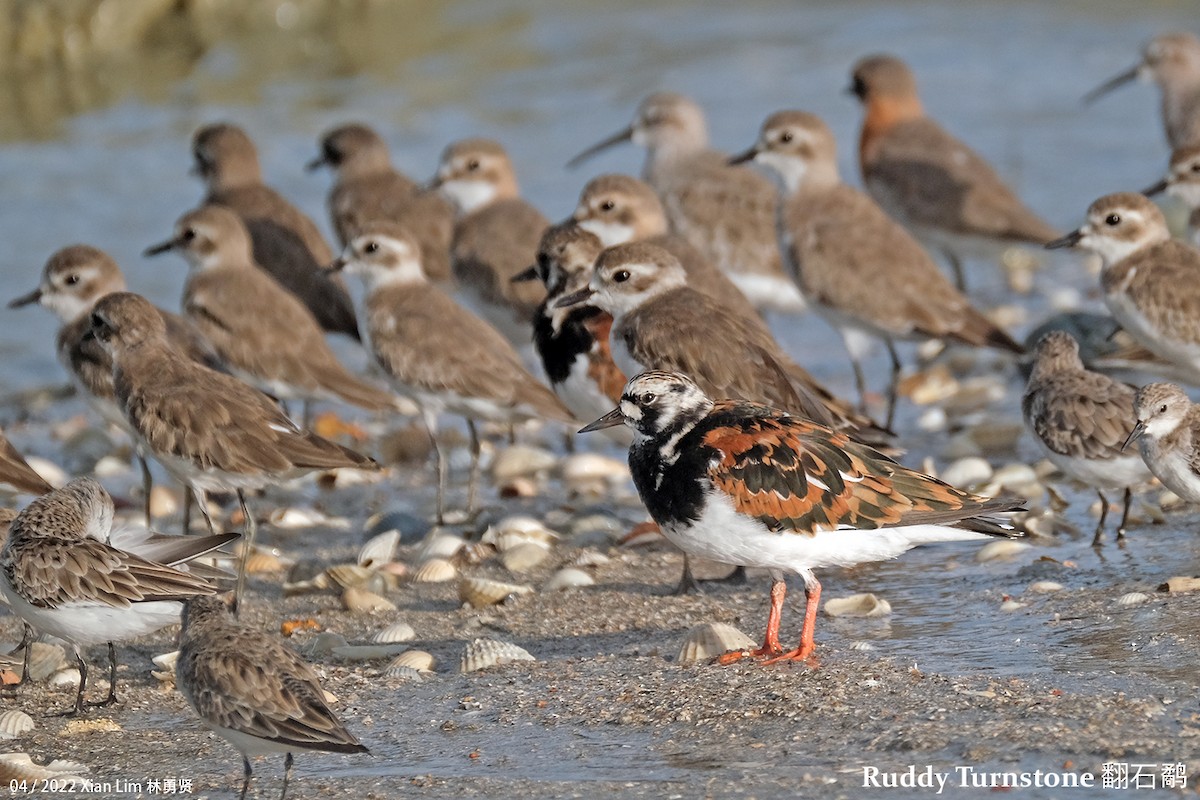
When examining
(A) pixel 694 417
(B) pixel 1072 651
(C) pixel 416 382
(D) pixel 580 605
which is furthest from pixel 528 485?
(B) pixel 1072 651

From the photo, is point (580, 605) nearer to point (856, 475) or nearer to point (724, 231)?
point (856, 475)

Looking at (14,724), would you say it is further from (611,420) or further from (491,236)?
(491,236)

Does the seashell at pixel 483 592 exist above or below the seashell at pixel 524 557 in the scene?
below

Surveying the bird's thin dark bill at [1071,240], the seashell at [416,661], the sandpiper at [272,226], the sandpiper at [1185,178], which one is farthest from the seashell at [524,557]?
the sandpiper at [1185,178]

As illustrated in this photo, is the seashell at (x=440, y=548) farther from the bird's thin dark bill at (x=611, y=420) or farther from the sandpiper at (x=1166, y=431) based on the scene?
the sandpiper at (x=1166, y=431)

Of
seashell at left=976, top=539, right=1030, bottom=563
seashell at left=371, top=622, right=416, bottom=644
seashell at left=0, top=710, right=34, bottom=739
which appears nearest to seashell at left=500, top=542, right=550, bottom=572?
seashell at left=371, top=622, right=416, bottom=644

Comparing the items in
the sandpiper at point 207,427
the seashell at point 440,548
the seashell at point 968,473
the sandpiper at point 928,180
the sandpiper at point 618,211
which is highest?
the sandpiper at point 928,180

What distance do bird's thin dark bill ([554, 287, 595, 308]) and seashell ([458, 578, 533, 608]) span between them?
62.5 inches

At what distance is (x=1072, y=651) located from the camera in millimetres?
5547

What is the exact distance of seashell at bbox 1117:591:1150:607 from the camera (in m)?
5.98

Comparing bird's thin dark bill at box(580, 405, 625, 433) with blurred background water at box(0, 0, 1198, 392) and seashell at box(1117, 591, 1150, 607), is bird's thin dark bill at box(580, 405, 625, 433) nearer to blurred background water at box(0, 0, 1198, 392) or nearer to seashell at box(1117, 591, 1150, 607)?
seashell at box(1117, 591, 1150, 607)

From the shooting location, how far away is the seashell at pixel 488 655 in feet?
19.3

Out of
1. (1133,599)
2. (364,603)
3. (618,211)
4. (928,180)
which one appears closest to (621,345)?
(364,603)

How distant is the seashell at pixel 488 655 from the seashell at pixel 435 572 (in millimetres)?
1312
